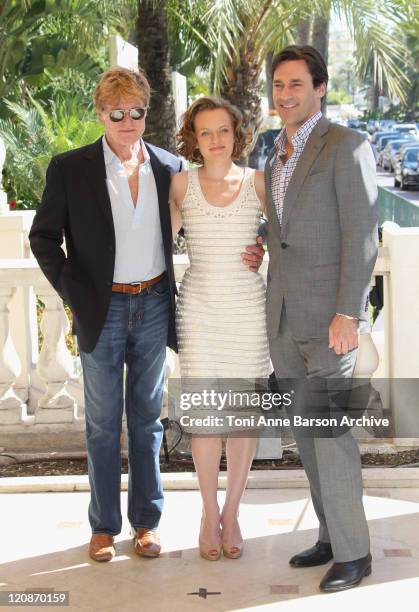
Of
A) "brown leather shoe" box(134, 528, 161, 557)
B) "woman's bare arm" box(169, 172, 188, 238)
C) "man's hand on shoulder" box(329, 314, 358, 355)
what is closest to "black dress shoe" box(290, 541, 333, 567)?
"brown leather shoe" box(134, 528, 161, 557)

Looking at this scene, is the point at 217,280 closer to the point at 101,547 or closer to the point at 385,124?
the point at 101,547

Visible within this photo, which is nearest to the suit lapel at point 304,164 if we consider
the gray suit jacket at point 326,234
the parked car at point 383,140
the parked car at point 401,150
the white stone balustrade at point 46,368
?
the gray suit jacket at point 326,234

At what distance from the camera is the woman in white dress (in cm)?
401

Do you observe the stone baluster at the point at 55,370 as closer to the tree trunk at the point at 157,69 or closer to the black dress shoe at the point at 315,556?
the black dress shoe at the point at 315,556

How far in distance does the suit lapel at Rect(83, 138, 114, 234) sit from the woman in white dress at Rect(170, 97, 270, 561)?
305 millimetres

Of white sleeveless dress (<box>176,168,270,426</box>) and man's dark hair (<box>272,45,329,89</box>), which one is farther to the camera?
white sleeveless dress (<box>176,168,270,426</box>)

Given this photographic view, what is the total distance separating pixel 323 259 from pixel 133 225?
773mm

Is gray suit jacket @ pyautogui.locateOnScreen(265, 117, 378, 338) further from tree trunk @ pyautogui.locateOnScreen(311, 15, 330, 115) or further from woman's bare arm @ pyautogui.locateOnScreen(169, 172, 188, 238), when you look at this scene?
tree trunk @ pyautogui.locateOnScreen(311, 15, 330, 115)

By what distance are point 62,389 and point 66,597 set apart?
203cm

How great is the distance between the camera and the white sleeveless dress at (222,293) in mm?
4012

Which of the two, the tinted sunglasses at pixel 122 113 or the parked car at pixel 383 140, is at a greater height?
the tinted sunglasses at pixel 122 113

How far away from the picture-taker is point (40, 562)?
165 inches

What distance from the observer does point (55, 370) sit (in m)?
5.69

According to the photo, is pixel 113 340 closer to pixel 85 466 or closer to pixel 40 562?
pixel 40 562
